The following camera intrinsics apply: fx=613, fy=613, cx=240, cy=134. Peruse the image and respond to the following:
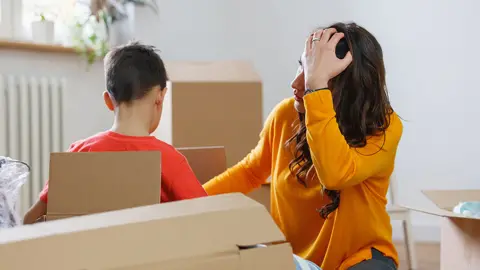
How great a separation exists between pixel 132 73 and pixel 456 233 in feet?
2.68

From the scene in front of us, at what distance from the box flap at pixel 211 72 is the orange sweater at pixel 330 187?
2.61 ft

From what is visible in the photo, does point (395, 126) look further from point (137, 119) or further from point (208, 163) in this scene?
point (137, 119)

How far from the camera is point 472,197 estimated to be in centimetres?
152

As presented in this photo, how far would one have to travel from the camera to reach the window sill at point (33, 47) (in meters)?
2.78

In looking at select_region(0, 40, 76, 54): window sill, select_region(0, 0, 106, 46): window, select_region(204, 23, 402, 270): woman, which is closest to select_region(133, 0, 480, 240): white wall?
select_region(0, 0, 106, 46): window

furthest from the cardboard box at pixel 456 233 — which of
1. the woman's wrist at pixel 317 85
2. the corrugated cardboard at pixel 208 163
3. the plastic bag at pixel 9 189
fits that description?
the plastic bag at pixel 9 189

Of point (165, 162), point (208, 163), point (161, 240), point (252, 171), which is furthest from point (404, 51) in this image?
point (161, 240)

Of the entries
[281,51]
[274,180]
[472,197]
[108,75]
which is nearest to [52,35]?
[281,51]

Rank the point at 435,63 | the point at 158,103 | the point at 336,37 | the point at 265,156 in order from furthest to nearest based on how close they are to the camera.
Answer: the point at 435,63 < the point at 265,156 < the point at 158,103 < the point at 336,37

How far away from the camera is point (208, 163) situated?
152cm

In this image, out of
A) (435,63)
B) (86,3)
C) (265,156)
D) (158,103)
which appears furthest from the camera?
(435,63)

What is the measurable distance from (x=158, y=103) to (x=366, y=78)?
1.57 feet

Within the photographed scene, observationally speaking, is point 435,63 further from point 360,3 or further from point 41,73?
point 41,73

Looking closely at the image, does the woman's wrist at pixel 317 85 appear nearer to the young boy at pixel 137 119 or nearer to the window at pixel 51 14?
the young boy at pixel 137 119
